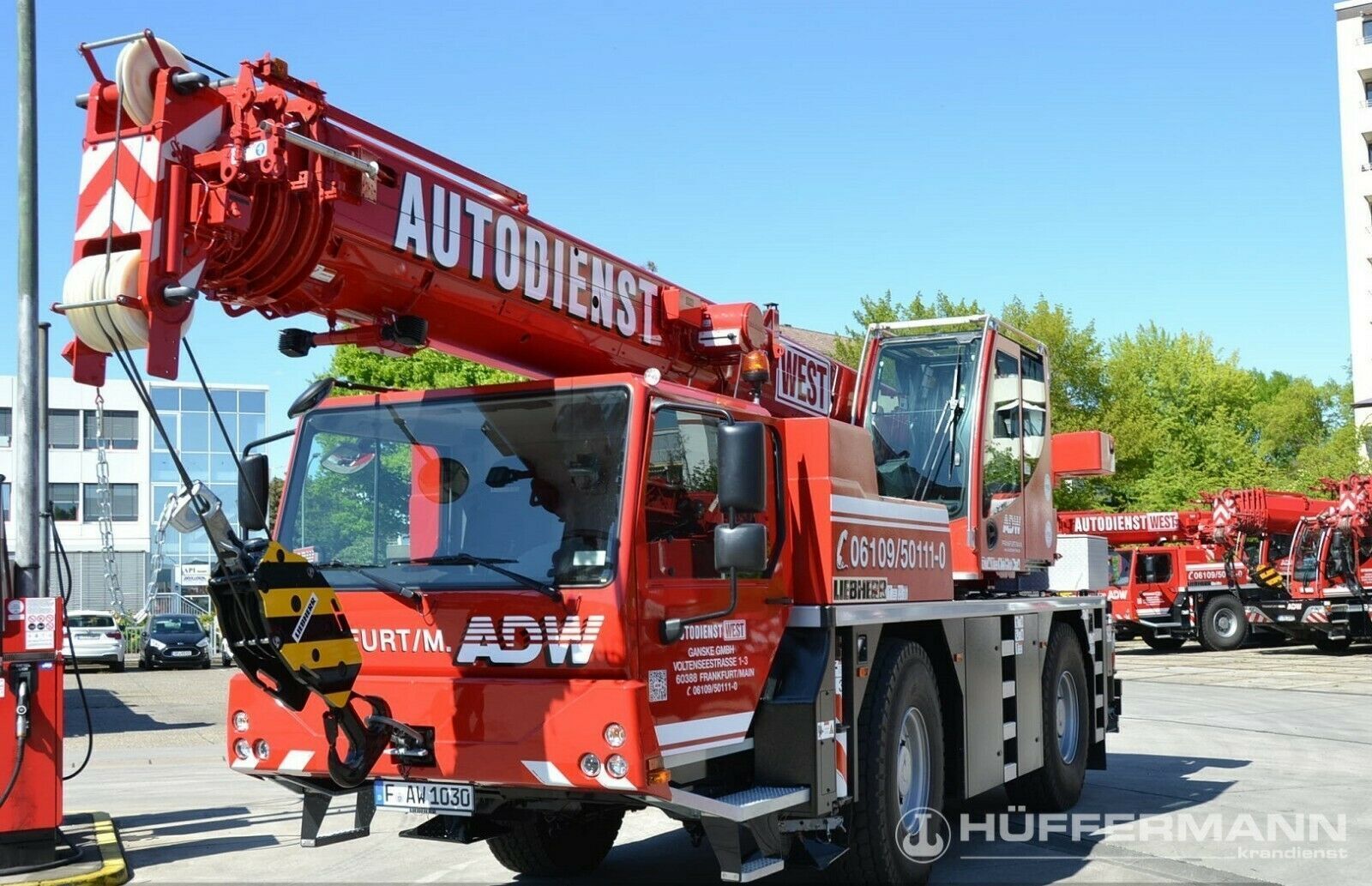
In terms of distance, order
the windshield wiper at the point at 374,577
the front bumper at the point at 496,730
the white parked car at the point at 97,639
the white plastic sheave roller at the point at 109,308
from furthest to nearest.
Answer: the white parked car at the point at 97,639
the windshield wiper at the point at 374,577
the front bumper at the point at 496,730
the white plastic sheave roller at the point at 109,308

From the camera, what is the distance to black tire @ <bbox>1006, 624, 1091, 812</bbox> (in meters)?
10.6

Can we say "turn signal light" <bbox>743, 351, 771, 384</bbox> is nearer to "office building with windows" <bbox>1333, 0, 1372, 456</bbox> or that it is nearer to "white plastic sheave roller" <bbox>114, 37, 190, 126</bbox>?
"white plastic sheave roller" <bbox>114, 37, 190, 126</bbox>

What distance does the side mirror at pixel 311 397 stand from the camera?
696 cm

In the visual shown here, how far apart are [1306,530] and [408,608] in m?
30.2

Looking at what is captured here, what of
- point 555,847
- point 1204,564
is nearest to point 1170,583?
point 1204,564

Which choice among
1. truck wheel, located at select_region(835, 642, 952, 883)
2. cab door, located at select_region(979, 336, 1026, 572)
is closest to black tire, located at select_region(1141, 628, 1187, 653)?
cab door, located at select_region(979, 336, 1026, 572)

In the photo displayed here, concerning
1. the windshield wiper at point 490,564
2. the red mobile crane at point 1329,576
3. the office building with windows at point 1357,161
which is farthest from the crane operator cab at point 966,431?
the office building with windows at point 1357,161

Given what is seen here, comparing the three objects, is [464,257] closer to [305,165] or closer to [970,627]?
[305,165]

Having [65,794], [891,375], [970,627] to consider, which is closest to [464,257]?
[970,627]

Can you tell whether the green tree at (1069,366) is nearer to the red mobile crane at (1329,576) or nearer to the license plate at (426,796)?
the red mobile crane at (1329,576)

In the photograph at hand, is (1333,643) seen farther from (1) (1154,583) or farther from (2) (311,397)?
(2) (311,397)

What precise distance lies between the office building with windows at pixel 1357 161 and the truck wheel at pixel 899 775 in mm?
61686

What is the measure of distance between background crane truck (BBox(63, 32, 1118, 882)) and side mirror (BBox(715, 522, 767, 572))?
0.02 metres

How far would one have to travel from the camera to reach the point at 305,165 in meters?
5.80
